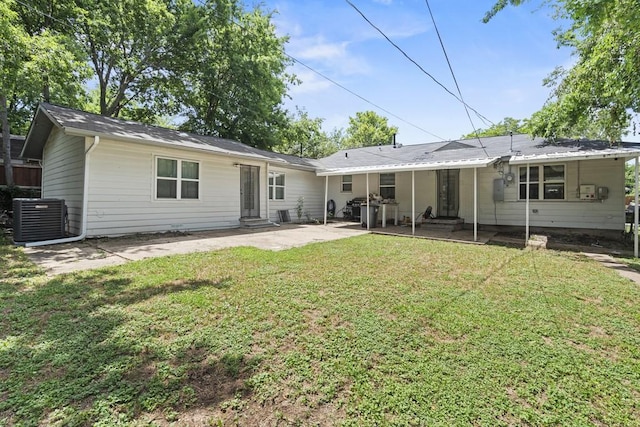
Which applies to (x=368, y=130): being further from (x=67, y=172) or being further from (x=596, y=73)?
(x=67, y=172)

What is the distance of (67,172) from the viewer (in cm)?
843

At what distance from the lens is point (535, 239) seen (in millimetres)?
7922

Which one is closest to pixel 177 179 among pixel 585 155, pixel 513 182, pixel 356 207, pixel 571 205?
pixel 356 207

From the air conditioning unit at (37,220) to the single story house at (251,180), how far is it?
483 millimetres

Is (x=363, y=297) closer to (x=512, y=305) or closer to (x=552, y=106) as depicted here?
(x=512, y=305)

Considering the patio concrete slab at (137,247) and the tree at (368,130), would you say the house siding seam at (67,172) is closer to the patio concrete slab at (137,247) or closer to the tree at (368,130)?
the patio concrete slab at (137,247)

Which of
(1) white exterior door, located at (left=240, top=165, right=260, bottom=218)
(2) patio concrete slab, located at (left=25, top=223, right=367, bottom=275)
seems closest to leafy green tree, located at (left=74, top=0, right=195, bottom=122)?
(1) white exterior door, located at (left=240, top=165, right=260, bottom=218)

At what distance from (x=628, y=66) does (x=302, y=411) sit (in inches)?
342

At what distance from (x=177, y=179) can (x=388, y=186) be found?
8715 millimetres

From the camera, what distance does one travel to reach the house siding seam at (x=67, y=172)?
771cm

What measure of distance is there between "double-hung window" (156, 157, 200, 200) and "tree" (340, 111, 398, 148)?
3158cm

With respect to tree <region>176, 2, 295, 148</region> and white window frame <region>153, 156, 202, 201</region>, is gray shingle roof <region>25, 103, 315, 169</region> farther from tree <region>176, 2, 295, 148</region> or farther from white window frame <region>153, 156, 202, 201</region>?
tree <region>176, 2, 295, 148</region>

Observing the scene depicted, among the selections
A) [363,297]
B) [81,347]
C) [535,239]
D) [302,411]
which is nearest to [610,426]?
[302,411]

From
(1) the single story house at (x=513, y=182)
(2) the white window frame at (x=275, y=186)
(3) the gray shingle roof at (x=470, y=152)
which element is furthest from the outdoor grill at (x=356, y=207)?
(2) the white window frame at (x=275, y=186)
